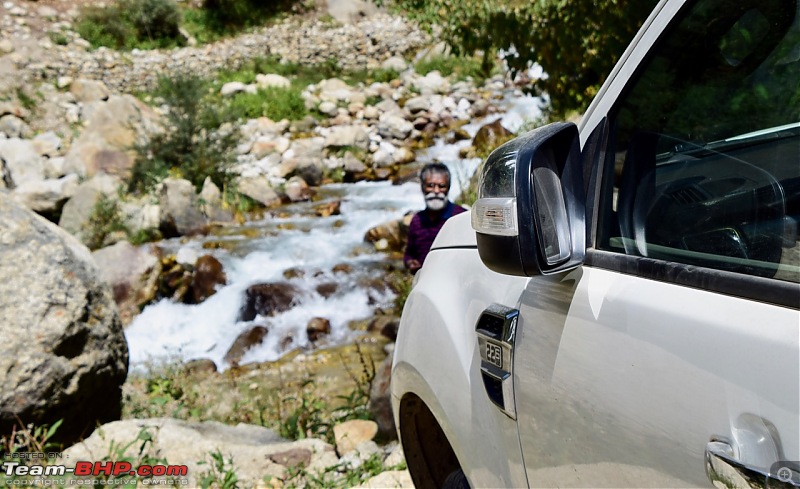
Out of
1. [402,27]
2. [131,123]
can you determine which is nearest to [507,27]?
[131,123]

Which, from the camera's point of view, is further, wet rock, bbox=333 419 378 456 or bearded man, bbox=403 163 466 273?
bearded man, bbox=403 163 466 273

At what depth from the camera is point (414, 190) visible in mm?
12141

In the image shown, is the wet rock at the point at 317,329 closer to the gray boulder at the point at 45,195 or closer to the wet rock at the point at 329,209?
the wet rock at the point at 329,209

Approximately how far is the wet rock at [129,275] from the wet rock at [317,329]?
2.57 metres

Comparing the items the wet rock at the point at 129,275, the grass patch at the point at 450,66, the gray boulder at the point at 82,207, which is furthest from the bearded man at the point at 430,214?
the grass patch at the point at 450,66

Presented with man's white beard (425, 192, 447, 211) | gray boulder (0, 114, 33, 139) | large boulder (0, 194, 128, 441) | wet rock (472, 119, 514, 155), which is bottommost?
gray boulder (0, 114, 33, 139)

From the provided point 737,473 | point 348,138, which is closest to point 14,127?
point 348,138

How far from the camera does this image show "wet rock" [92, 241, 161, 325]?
28.0ft

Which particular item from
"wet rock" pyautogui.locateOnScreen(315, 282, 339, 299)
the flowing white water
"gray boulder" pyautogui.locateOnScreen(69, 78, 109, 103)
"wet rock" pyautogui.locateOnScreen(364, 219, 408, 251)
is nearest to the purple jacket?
the flowing white water

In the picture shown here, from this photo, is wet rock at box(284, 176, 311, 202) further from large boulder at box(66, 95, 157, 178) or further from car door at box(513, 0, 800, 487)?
car door at box(513, 0, 800, 487)

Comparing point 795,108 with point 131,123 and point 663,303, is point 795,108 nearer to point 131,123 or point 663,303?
point 663,303

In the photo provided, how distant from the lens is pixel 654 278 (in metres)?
1.17

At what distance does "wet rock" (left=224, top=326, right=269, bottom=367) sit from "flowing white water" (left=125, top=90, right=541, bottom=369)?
0.07 meters

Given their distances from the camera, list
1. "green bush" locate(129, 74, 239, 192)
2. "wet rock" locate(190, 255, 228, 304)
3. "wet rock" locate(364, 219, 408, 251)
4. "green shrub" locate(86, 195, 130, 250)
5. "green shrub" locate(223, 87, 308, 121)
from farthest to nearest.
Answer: "green shrub" locate(223, 87, 308, 121), "green bush" locate(129, 74, 239, 192), "green shrub" locate(86, 195, 130, 250), "wet rock" locate(364, 219, 408, 251), "wet rock" locate(190, 255, 228, 304)
